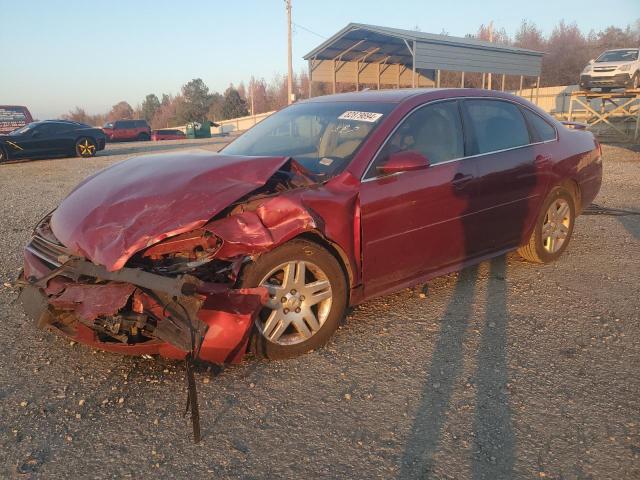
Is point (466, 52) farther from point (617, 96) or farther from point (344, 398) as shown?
point (344, 398)

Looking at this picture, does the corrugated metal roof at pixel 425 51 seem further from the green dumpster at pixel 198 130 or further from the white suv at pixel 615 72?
the green dumpster at pixel 198 130

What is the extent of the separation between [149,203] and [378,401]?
1.77 m

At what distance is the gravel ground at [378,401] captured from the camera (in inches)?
97.2

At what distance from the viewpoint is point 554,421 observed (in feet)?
9.06

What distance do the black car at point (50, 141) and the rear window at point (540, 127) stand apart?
16.2 meters

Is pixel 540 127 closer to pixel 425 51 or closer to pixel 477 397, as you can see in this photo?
pixel 477 397

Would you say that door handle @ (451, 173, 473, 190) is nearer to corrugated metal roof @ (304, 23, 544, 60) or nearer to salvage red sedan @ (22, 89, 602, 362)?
salvage red sedan @ (22, 89, 602, 362)

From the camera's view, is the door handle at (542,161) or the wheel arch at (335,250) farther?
the door handle at (542,161)

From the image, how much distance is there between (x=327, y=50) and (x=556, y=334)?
25184 millimetres

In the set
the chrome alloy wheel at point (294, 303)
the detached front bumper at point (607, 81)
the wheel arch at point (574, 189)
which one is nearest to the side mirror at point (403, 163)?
the chrome alloy wheel at point (294, 303)

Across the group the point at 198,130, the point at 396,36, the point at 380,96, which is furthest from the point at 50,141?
the point at 198,130

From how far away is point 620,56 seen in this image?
19.7 metres

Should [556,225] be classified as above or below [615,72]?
below

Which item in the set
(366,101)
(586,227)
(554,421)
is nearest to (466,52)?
(586,227)
